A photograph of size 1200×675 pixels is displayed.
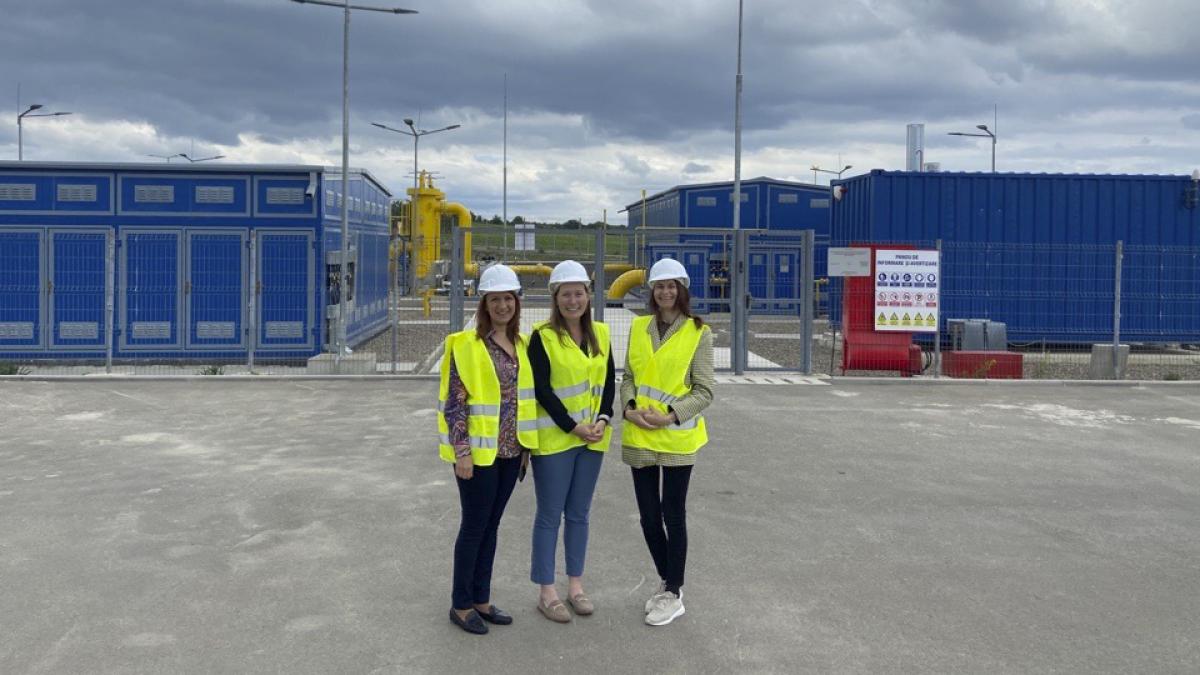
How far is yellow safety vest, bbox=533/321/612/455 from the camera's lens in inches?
190

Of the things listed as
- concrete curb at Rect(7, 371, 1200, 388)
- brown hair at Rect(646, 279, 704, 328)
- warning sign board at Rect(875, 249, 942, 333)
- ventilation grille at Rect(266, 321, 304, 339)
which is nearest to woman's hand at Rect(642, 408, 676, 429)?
brown hair at Rect(646, 279, 704, 328)

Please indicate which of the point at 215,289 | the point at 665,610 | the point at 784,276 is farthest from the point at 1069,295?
the point at 665,610

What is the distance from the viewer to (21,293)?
54.7 ft

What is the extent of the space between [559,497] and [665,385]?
0.72 metres

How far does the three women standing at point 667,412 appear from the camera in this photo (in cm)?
494

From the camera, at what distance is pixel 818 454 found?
30.6ft

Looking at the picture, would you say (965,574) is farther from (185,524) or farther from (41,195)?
(41,195)

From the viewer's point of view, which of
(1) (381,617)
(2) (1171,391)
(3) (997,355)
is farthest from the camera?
(3) (997,355)

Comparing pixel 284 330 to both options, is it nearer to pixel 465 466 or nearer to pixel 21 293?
pixel 21 293

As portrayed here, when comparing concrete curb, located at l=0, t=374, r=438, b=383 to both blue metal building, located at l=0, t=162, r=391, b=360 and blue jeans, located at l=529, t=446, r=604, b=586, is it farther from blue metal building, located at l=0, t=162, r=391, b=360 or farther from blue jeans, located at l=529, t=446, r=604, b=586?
blue jeans, located at l=529, t=446, r=604, b=586

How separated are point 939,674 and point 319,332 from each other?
1383 centimetres

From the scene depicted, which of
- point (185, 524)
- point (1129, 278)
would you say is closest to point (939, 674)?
point (185, 524)

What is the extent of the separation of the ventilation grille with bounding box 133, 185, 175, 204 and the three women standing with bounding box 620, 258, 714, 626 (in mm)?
13881

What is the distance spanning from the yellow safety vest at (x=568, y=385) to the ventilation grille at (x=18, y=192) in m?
15.0
